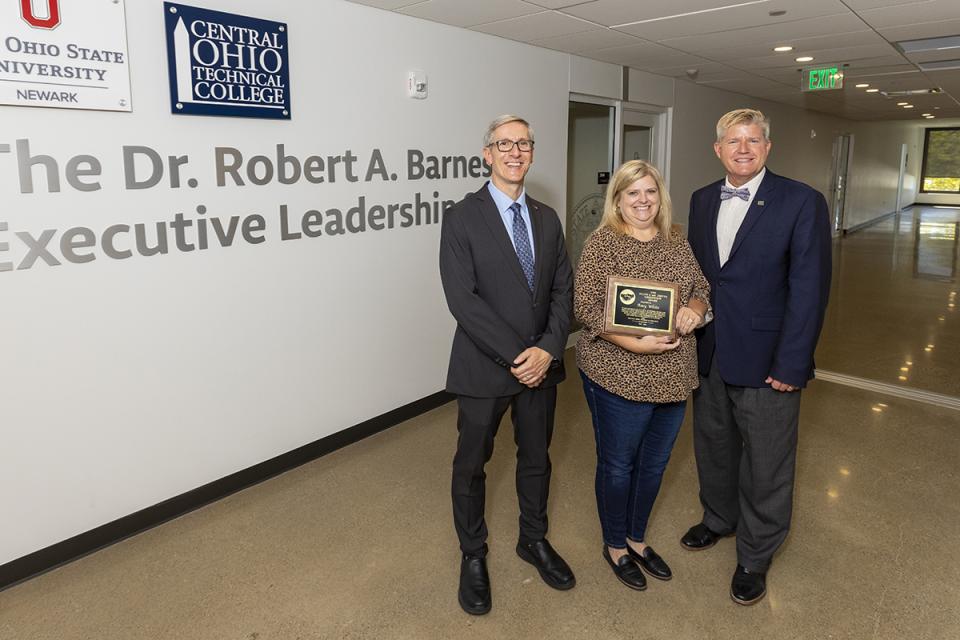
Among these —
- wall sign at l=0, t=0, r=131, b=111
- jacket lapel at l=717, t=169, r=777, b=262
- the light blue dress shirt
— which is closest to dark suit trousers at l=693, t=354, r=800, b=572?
jacket lapel at l=717, t=169, r=777, b=262

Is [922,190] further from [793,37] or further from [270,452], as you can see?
[270,452]

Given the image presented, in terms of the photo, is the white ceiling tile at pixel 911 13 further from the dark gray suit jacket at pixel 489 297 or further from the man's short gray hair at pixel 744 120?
the dark gray suit jacket at pixel 489 297

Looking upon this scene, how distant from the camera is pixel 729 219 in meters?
2.50

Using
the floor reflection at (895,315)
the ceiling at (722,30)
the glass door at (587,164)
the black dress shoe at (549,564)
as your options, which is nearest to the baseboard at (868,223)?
the floor reflection at (895,315)

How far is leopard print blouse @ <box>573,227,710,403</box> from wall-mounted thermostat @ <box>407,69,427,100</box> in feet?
6.74

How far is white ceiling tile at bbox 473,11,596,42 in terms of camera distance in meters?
4.07

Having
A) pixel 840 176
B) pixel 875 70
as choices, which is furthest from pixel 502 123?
pixel 840 176

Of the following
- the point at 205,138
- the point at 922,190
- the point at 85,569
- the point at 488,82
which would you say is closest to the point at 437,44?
the point at 488,82

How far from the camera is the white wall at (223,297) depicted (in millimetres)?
2658

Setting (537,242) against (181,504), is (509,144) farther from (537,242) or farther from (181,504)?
(181,504)

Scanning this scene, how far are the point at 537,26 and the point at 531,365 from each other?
9.14 ft

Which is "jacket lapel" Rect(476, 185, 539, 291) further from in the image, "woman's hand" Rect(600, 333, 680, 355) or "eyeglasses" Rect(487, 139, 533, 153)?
"woman's hand" Rect(600, 333, 680, 355)

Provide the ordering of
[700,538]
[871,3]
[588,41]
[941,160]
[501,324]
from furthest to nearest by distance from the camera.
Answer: [941,160], [588,41], [871,3], [700,538], [501,324]

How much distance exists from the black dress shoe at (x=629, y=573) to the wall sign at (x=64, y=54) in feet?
8.76
